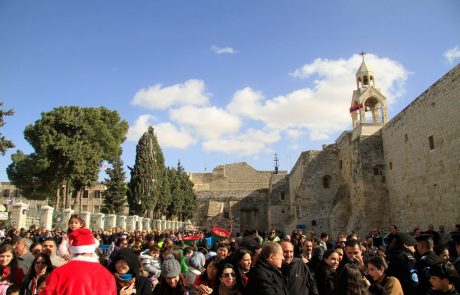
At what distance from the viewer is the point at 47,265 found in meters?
4.23

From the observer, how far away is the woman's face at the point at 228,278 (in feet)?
12.8

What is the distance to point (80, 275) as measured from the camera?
248 centimetres

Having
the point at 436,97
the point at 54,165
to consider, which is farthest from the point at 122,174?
the point at 436,97

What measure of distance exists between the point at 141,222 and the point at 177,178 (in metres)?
15.9

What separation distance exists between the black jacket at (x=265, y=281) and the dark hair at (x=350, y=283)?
514 mm

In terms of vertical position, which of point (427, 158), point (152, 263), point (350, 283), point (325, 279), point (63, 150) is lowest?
point (325, 279)

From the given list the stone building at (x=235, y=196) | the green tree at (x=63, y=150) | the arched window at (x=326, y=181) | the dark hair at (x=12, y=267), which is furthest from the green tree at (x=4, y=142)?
the stone building at (x=235, y=196)

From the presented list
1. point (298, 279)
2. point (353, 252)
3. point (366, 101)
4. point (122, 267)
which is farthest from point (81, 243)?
point (366, 101)

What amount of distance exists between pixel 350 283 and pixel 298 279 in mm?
926

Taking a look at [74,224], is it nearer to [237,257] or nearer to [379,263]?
[237,257]

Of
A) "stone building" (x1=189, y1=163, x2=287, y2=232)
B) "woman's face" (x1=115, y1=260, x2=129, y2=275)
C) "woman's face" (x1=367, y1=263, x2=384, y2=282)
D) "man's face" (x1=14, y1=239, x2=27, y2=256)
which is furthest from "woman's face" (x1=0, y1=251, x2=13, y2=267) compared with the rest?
"stone building" (x1=189, y1=163, x2=287, y2=232)

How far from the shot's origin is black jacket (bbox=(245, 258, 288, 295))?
11.0ft

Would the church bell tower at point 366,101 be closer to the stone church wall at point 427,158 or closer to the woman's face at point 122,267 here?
the stone church wall at point 427,158

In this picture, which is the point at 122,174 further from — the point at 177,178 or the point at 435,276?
the point at 435,276
